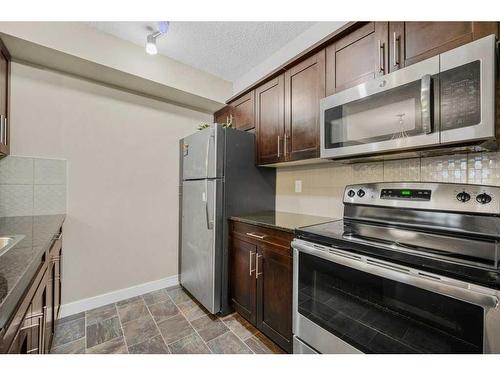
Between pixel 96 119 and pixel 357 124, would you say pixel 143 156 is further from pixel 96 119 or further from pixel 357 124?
pixel 357 124

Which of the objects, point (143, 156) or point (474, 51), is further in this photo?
point (143, 156)

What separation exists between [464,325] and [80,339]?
2.36 meters

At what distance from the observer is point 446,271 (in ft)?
2.75

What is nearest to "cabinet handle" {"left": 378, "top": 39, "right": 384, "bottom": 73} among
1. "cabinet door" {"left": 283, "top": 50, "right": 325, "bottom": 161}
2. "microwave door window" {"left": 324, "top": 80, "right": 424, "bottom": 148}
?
"microwave door window" {"left": 324, "top": 80, "right": 424, "bottom": 148}

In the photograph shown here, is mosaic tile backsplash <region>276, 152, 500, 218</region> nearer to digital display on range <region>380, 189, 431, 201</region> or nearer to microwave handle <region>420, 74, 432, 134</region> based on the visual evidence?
digital display on range <region>380, 189, 431, 201</region>

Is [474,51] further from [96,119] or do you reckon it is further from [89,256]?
[89,256]

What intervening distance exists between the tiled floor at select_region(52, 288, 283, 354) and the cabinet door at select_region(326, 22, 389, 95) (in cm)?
195

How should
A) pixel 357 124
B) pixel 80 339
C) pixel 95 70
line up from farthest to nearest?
pixel 95 70
pixel 80 339
pixel 357 124

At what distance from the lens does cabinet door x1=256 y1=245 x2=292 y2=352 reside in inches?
58.8

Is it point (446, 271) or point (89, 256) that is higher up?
point (446, 271)

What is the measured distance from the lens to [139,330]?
1.80m

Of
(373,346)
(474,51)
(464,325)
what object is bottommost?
(373,346)
